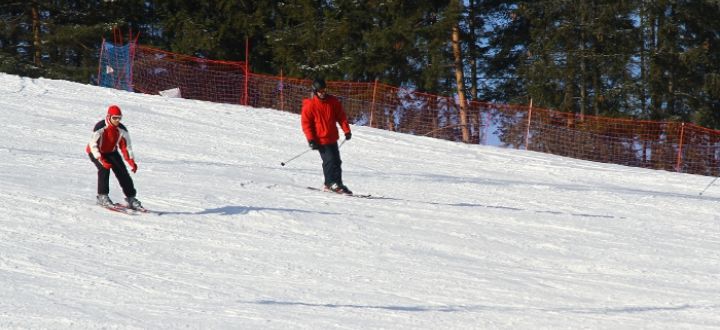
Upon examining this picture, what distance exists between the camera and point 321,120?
12398mm

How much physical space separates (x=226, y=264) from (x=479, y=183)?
7323 mm

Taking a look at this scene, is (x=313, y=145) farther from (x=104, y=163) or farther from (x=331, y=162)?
(x=104, y=163)

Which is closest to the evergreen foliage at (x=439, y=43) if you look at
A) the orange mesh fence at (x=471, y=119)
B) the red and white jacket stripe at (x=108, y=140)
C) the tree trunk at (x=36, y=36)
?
the tree trunk at (x=36, y=36)

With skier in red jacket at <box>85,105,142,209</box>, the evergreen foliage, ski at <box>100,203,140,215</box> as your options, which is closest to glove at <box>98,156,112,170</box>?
skier in red jacket at <box>85,105,142,209</box>

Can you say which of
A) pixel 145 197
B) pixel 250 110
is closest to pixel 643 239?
pixel 145 197

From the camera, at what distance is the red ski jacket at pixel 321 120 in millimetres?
12359

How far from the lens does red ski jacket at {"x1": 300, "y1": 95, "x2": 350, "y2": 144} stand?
487 inches

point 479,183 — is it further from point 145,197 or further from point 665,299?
point 665,299

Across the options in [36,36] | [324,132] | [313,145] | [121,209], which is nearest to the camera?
[121,209]

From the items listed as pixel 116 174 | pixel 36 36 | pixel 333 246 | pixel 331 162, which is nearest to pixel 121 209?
pixel 116 174

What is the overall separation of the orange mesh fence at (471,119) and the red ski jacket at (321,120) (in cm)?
1119

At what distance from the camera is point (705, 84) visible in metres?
27.8

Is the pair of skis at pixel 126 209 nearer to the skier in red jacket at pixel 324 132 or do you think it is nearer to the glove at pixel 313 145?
the glove at pixel 313 145

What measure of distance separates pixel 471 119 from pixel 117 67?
9.32 m
